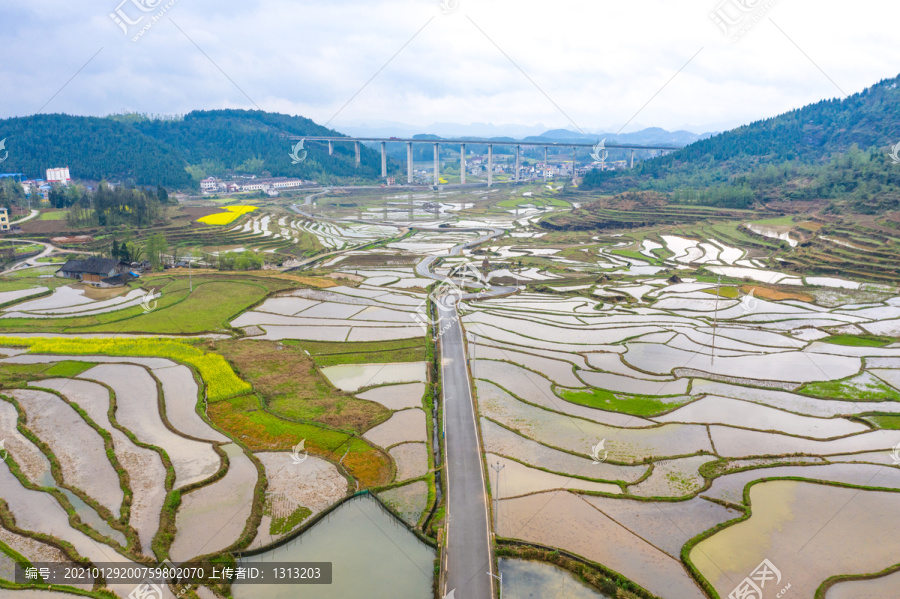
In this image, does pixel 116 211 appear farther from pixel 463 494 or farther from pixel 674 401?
pixel 674 401

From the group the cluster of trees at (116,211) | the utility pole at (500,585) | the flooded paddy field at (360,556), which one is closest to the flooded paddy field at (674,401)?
the utility pole at (500,585)

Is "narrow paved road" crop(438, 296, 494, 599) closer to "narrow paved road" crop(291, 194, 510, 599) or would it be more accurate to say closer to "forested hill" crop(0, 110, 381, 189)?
"narrow paved road" crop(291, 194, 510, 599)

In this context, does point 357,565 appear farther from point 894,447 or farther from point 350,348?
point 894,447

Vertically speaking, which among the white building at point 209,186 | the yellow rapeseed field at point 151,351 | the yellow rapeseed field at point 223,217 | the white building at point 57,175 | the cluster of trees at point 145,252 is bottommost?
the yellow rapeseed field at point 151,351

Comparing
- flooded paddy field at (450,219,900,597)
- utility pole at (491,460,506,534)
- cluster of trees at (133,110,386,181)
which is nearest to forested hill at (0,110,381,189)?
cluster of trees at (133,110,386,181)

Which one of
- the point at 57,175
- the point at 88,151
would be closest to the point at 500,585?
the point at 57,175

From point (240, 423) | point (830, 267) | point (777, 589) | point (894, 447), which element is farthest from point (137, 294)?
point (830, 267)

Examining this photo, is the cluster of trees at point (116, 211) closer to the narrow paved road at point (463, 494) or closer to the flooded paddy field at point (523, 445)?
the flooded paddy field at point (523, 445)
